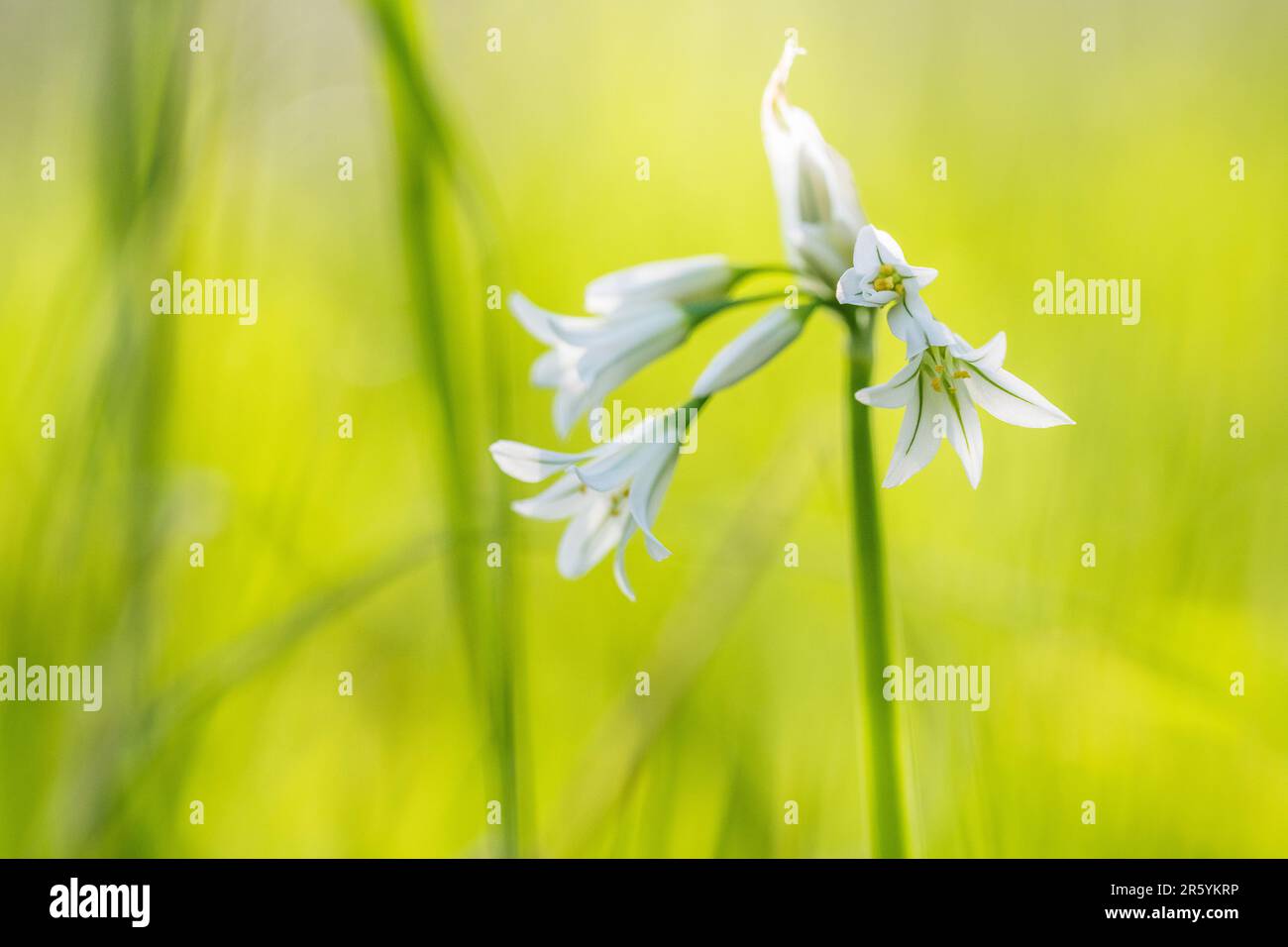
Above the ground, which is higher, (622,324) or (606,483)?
(622,324)

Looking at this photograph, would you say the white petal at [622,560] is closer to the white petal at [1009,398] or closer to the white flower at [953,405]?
the white flower at [953,405]

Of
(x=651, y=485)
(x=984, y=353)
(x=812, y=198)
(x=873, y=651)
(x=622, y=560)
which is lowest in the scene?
(x=873, y=651)

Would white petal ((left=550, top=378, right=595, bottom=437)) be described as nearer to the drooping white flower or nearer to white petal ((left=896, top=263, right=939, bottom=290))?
the drooping white flower

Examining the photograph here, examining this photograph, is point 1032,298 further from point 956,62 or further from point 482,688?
point 482,688

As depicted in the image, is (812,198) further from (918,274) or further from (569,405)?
(569,405)


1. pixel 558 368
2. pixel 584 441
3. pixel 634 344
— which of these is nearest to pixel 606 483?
pixel 634 344

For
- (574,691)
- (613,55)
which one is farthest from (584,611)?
(613,55)

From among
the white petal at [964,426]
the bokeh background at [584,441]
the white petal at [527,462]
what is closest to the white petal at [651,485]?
the white petal at [527,462]

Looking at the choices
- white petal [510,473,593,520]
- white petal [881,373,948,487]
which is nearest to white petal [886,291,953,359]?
white petal [881,373,948,487]
